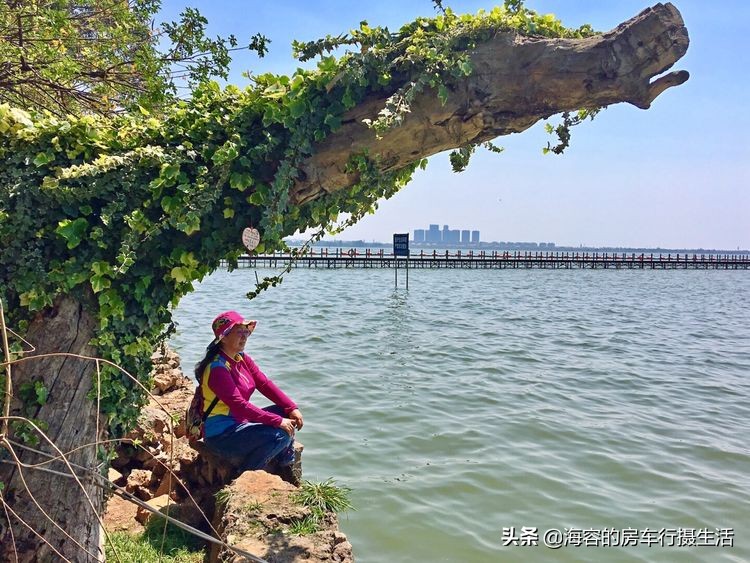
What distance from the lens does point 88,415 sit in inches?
128

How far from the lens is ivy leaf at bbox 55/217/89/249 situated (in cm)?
302

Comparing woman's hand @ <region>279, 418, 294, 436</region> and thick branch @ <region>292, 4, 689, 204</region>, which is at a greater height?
thick branch @ <region>292, 4, 689, 204</region>

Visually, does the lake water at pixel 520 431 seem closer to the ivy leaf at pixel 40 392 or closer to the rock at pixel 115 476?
the rock at pixel 115 476

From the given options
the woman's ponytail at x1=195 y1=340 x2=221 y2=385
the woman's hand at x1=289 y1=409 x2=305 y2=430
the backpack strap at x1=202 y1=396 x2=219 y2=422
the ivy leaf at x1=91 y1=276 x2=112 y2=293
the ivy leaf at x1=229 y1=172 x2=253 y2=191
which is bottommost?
the woman's hand at x1=289 y1=409 x2=305 y2=430

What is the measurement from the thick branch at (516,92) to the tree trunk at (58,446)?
165 cm

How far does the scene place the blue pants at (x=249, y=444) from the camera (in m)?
4.34

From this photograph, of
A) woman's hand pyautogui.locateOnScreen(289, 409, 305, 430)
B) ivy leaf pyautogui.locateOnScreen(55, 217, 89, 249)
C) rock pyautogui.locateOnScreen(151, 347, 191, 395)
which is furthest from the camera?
rock pyautogui.locateOnScreen(151, 347, 191, 395)

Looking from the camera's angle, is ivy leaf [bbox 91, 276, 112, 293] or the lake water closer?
ivy leaf [bbox 91, 276, 112, 293]

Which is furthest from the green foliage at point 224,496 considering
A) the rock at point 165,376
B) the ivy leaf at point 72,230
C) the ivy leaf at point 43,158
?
the rock at point 165,376

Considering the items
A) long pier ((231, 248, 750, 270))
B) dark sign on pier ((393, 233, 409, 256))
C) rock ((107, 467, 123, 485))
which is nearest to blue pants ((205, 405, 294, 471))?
rock ((107, 467, 123, 485))

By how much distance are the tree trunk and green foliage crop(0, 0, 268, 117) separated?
77.8 inches

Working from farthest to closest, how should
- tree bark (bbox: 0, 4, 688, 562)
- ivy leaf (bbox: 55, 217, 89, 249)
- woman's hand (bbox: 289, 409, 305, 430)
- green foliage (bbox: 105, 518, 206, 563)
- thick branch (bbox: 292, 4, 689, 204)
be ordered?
woman's hand (bbox: 289, 409, 305, 430) → green foliage (bbox: 105, 518, 206, 563) → ivy leaf (bbox: 55, 217, 89, 249) → tree bark (bbox: 0, 4, 688, 562) → thick branch (bbox: 292, 4, 689, 204)

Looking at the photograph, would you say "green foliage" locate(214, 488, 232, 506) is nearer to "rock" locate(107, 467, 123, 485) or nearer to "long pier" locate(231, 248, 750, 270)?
"rock" locate(107, 467, 123, 485)

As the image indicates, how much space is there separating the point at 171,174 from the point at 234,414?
211 centimetres
